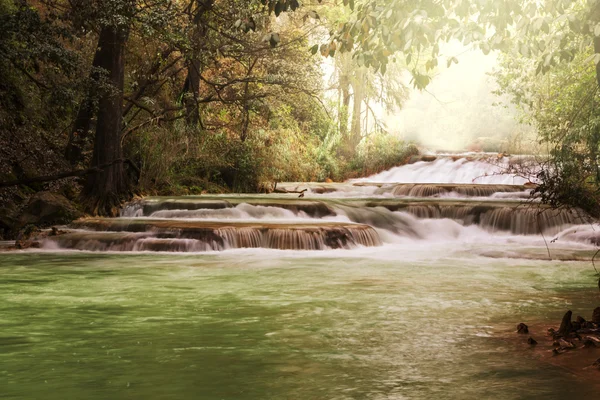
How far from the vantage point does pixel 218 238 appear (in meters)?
12.6

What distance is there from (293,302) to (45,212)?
8.84 m

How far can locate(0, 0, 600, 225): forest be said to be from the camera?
7.59 m

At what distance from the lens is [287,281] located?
9.05 m

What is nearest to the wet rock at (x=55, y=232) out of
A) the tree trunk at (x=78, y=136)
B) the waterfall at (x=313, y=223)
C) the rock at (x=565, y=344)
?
the waterfall at (x=313, y=223)

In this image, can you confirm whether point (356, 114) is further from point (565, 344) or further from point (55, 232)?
point (565, 344)

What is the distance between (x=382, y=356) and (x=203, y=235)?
25.7ft

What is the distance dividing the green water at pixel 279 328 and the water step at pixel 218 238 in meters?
1.60

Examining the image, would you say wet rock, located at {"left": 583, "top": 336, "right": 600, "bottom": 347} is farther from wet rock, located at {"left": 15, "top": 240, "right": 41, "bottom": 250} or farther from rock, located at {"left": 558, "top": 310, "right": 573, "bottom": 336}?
wet rock, located at {"left": 15, "top": 240, "right": 41, "bottom": 250}

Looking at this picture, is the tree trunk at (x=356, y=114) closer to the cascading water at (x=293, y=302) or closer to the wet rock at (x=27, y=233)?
the cascading water at (x=293, y=302)

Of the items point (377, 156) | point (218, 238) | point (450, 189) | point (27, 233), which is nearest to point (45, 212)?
point (27, 233)

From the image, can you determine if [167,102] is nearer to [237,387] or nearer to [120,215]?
[120,215]

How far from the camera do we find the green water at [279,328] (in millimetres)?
4402

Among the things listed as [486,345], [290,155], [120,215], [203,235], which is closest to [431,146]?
[290,155]

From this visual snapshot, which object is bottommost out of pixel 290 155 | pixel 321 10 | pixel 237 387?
pixel 237 387
